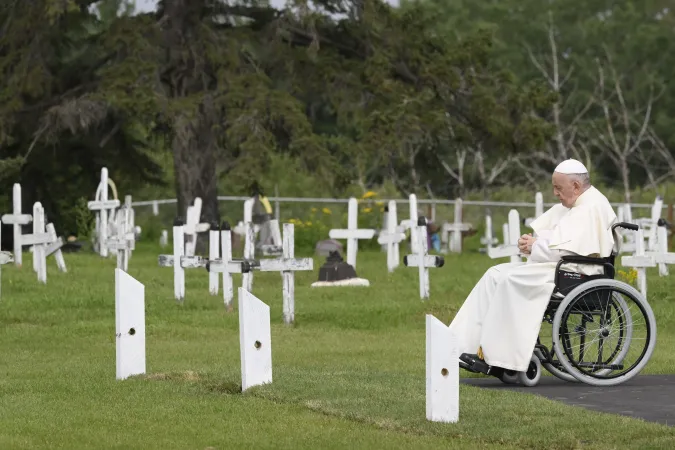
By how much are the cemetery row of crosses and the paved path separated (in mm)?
1150

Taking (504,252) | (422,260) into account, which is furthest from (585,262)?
(422,260)

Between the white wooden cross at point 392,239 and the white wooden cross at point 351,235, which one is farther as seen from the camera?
the white wooden cross at point 392,239

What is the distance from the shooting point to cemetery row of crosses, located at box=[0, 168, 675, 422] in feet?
32.0

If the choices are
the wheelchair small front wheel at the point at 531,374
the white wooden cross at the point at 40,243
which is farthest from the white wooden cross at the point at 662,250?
the white wooden cross at the point at 40,243

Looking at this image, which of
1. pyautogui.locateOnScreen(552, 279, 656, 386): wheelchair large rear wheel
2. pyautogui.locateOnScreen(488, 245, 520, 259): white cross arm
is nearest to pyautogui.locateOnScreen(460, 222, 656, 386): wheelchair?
pyautogui.locateOnScreen(552, 279, 656, 386): wheelchair large rear wheel

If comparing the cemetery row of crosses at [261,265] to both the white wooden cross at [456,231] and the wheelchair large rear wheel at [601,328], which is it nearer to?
the white wooden cross at [456,231]

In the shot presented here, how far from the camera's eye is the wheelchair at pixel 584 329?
11.9 metres

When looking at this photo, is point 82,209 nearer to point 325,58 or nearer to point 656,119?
point 325,58

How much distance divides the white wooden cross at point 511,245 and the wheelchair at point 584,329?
6169 millimetres

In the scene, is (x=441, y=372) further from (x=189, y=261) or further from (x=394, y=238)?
(x=394, y=238)

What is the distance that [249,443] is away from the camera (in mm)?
9352

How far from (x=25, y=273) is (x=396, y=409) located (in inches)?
610

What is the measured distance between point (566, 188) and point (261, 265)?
6.07 m

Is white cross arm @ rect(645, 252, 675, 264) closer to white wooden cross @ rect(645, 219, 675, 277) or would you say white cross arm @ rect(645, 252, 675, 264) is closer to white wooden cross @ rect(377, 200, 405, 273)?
white wooden cross @ rect(645, 219, 675, 277)
